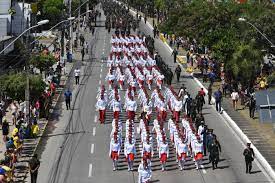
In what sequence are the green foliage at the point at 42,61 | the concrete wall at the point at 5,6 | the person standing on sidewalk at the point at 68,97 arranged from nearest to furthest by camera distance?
the person standing on sidewalk at the point at 68,97 < the green foliage at the point at 42,61 < the concrete wall at the point at 5,6

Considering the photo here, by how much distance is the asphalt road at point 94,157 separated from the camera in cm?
2753

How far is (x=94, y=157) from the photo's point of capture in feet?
100

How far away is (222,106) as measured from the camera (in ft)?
137

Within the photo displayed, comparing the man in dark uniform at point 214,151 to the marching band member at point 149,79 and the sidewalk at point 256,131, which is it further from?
the marching band member at point 149,79

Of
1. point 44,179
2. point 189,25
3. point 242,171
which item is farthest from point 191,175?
point 189,25

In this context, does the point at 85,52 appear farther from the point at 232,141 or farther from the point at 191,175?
the point at 191,175

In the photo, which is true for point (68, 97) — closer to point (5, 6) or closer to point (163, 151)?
point (163, 151)

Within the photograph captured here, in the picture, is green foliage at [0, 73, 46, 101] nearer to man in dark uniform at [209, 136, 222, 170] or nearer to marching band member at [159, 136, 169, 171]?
marching band member at [159, 136, 169, 171]

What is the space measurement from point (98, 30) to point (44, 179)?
65.7m

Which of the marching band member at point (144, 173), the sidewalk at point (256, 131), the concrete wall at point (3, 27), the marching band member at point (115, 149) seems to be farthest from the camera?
the concrete wall at point (3, 27)

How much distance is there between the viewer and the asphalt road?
2753 cm

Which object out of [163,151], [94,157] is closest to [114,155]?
[163,151]

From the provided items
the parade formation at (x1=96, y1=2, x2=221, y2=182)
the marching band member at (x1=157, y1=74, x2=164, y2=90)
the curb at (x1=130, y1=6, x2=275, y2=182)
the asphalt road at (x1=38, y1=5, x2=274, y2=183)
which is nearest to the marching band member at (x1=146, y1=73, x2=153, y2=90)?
the parade formation at (x1=96, y1=2, x2=221, y2=182)

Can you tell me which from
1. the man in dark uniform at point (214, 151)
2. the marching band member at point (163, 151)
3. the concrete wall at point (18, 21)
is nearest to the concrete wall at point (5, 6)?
the concrete wall at point (18, 21)
